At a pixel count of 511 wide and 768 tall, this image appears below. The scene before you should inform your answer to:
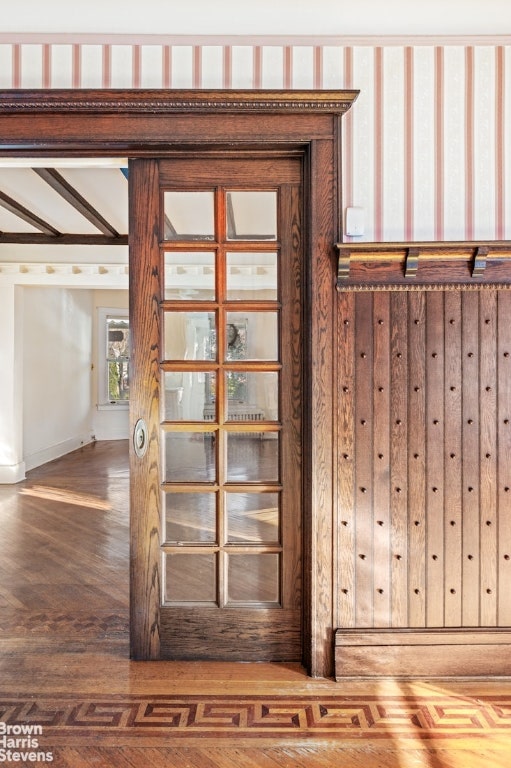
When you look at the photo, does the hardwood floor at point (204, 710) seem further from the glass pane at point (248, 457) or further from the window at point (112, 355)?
the window at point (112, 355)

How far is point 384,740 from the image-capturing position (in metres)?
1.86

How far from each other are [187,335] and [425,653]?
5.90 ft

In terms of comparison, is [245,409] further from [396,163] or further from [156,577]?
[396,163]

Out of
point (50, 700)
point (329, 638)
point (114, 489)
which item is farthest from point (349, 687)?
point (114, 489)

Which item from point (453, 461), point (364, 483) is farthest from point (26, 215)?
point (453, 461)

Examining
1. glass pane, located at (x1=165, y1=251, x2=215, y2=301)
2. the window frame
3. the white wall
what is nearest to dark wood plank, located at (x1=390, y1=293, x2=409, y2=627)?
glass pane, located at (x1=165, y1=251, x2=215, y2=301)

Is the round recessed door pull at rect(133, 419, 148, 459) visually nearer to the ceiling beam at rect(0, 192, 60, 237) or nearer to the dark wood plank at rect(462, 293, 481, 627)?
the dark wood plank at rect(462, 293, 481, 627)

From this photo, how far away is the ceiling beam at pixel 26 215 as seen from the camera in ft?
15.5

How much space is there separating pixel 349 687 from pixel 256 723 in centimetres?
47

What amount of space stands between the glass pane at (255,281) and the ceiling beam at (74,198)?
7.85 ft

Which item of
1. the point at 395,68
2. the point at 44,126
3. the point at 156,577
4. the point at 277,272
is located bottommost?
the point at 156,577

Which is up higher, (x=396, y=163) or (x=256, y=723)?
(x=396, y=163)

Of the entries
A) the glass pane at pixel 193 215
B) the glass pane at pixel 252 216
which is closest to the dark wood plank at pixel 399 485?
the glass pane at pixel 252 216

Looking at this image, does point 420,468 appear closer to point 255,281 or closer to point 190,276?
point 255,281
